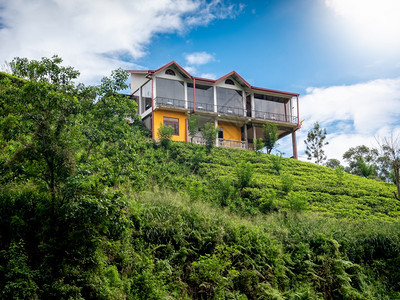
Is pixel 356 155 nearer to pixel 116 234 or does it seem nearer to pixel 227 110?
pixel 227 110

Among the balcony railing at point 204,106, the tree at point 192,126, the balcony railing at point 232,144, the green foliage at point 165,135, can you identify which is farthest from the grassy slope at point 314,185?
the balcony railing at point 204,106

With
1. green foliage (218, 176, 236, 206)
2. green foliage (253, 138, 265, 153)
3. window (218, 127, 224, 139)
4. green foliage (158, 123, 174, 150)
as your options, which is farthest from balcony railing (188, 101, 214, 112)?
green foliage (218, 176, 236, 206)

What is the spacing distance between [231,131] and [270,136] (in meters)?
4.18

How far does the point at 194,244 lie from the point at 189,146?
1615cm

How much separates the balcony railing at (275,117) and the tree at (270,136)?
2.83 m

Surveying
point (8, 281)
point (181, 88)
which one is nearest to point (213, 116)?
point (181, 88)

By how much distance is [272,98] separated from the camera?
38.2 m

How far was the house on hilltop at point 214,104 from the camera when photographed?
3216 centimetres

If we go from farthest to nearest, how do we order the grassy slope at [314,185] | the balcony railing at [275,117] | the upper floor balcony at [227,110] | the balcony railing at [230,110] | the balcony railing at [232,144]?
the balcony railing at [275,117] < the balcony railing at [230,110] < the balcony railing at [232,144] < the upper floor balcony at [227,110] < the grassy slope at [314,185]

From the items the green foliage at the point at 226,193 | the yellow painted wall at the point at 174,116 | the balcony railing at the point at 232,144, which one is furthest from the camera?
the balcony railing at the point at 232,144

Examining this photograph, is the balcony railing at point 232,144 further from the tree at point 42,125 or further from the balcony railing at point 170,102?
the tree at point 42,125

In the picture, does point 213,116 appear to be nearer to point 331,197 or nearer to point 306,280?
point 331,197

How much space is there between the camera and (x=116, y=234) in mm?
10695

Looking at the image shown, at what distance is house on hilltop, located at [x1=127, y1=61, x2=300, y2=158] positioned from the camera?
105 ft
